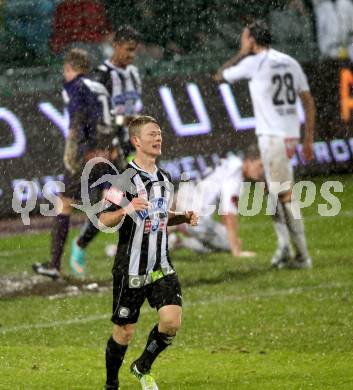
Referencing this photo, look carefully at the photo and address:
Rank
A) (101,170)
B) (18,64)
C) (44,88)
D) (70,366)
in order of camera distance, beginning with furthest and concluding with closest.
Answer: (18,64), (44,88), (101,170), (70,366)

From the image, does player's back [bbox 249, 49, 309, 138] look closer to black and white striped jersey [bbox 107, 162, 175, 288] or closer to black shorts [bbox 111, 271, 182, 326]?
black and white striped jersey [bbox 107, 162, 175, 288]

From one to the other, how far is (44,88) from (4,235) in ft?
7.69

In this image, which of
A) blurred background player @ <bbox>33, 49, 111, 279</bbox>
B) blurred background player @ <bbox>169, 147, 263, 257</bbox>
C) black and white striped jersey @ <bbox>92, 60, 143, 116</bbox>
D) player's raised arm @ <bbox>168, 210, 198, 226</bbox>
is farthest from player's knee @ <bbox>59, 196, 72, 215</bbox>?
player's raised arm @ <bbox>168, 210, 198, 226</bbox>

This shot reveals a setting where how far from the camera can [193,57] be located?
20.8 m

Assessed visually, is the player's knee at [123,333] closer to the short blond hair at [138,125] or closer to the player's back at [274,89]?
the short blond hair at [138,125]

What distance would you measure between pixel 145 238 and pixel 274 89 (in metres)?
6.09

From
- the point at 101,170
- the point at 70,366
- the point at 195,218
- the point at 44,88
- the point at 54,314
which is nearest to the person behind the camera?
the point at 195,218

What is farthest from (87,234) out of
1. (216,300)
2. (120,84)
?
(216,300)

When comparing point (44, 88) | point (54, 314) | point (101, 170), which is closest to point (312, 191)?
point (44, 88)

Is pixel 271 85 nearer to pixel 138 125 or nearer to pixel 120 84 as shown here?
pixel 120 84

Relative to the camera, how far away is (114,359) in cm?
882

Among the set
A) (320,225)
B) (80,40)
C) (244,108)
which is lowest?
(320,225)

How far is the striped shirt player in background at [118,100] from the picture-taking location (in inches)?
558

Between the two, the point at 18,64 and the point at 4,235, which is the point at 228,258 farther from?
the point at 18,64
